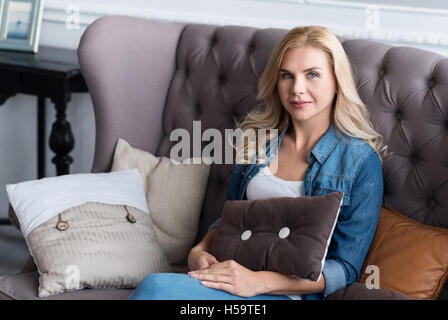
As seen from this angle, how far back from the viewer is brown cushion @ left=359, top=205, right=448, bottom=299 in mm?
1228

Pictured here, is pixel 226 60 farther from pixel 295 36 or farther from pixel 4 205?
pixel 4 205

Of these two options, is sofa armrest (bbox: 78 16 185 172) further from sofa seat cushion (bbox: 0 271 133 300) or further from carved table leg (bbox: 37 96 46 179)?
carved table leg (bbox: 37 96 46 179)

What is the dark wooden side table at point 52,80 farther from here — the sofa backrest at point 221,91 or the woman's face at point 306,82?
the woman's face at point 306,82

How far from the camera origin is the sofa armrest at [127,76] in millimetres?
1709

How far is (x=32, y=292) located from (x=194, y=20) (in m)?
1.18

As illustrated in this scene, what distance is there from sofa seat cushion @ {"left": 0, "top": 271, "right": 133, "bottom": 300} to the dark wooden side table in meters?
0.84

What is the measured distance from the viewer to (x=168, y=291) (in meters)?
1.17

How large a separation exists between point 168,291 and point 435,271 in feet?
1.90

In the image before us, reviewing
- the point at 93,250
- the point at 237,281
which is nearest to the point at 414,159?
the point at 237,281

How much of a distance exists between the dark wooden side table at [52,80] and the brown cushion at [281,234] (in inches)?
40.2

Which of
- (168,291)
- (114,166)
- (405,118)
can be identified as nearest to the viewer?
(168,291)

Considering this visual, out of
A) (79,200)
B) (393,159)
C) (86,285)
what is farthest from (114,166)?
(393,159)

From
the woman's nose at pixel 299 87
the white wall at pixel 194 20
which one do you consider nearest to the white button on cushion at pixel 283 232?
the woman's nose at pixel 299 87

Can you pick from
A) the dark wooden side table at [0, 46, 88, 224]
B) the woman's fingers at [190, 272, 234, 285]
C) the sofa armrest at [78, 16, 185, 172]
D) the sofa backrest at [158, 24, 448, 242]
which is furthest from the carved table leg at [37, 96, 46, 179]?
the woman's fingers at [190, 272, 234, 285]
